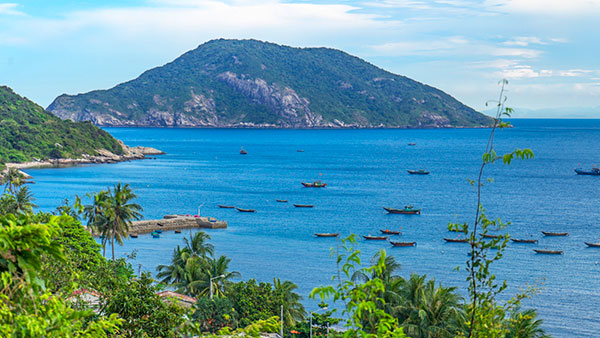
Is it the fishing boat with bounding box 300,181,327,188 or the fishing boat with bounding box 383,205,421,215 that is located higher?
the fishing boat with bounding box 300,181,327,188

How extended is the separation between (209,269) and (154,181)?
4536 inches

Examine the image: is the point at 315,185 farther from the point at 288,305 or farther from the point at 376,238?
the point at 288,305

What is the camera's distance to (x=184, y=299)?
53281mm

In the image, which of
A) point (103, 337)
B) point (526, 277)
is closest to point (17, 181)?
point (526, 277)

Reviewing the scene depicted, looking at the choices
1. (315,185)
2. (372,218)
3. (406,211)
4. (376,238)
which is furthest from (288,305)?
(315,185)

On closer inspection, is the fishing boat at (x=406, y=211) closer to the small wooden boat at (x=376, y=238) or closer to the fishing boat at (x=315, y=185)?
the small wooden boat at (x=376, y=238)

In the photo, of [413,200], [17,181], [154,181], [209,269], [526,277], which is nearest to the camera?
[209,269]

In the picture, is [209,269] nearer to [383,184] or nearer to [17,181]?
[17,181]

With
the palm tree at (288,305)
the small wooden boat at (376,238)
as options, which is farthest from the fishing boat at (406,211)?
the palm tree at (288,305)

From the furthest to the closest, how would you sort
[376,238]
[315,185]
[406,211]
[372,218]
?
[315,185]
[406,211]
[372,218]
[376,238]

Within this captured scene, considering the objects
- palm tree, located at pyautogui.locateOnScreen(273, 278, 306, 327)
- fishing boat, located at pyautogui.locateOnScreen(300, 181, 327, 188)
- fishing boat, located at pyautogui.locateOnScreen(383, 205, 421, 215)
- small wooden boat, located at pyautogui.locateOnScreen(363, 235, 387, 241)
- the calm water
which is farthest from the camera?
fishing boat, located at pyautogui.locateOnScreen(300, 181, 327, 188)

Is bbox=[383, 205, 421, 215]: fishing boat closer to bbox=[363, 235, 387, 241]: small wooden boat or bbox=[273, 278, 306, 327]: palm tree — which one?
bbox=[363, 235, 387, 241]: small wooden boat

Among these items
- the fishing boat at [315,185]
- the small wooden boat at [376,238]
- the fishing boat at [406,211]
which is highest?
the fishing boat at [315,185]

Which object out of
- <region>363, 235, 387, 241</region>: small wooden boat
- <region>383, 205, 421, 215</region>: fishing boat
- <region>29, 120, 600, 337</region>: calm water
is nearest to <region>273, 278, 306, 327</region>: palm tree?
<region>29, 120, 600, 337</region>: calm water
